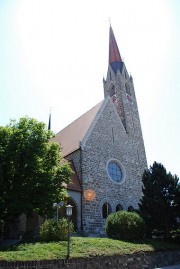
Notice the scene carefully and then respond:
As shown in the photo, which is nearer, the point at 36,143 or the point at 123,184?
the point at 36,143

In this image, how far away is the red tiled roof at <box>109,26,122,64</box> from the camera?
35.5m

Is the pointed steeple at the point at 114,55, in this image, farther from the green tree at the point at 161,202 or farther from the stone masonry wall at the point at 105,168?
the green tree at the point at 161,202

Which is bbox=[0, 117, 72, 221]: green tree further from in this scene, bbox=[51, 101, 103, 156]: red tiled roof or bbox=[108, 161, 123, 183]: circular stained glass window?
bbox=[108, 161, 123, 183]: circular stained glass window

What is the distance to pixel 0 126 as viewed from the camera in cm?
1567

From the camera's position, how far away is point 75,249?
39.3 feet

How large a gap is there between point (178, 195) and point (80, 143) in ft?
27.6

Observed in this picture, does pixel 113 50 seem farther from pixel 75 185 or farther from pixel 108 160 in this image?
pixel 75 185

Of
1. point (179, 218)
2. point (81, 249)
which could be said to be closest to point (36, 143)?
point (81, 249)

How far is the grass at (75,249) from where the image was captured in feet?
33.3

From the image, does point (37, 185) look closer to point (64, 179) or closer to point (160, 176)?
point (64, 179)

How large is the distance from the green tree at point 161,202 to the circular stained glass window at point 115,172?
396 cm

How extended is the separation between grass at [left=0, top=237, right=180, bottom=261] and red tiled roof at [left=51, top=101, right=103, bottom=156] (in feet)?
31.7

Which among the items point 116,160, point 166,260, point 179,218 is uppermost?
point 116,160

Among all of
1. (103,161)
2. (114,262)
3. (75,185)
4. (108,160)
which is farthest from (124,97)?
(114,262)
